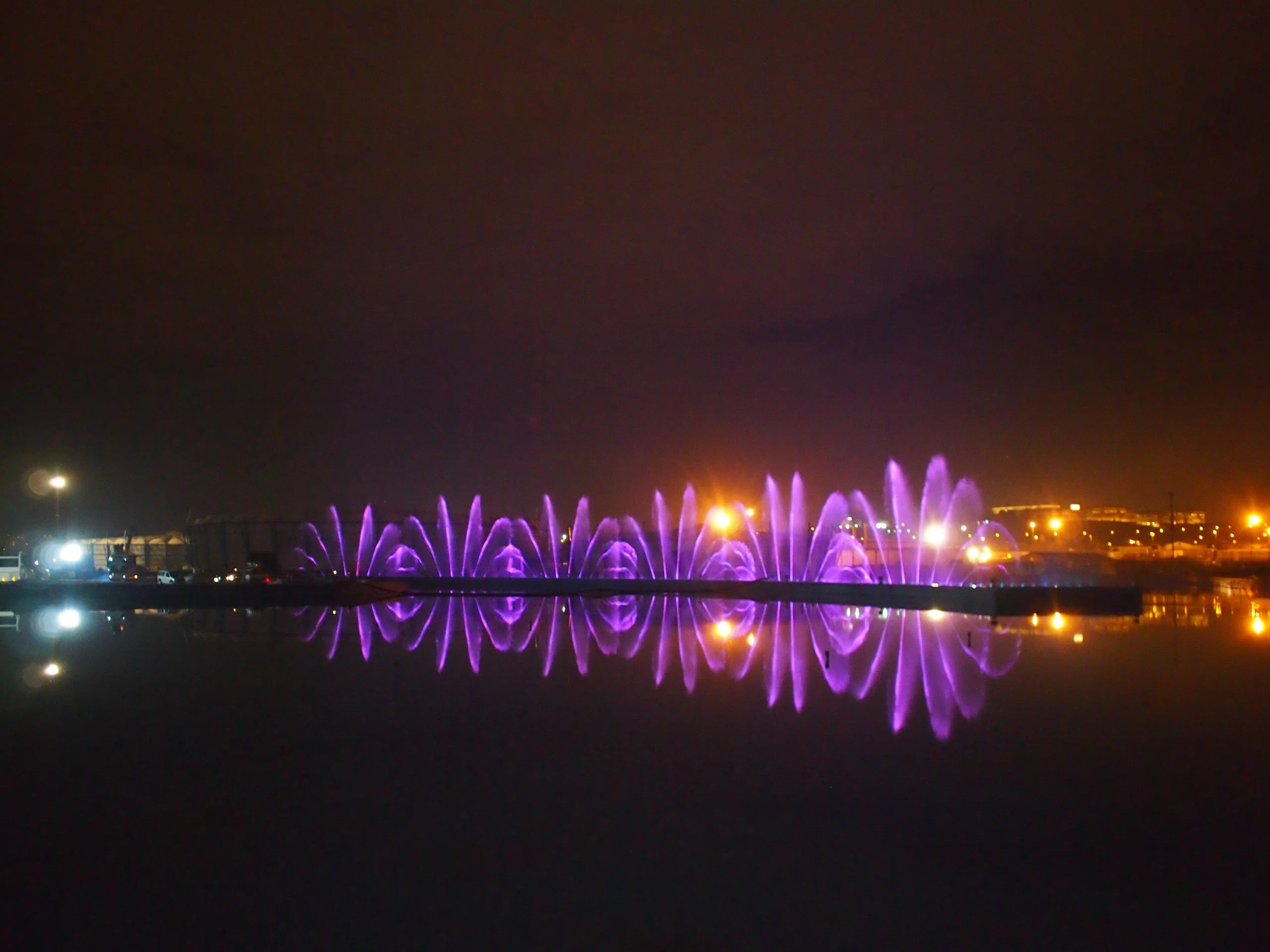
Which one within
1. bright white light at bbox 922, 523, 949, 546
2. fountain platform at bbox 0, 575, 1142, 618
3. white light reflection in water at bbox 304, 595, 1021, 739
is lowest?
white light reflection in water at bbox 304, 595, 1021, 739

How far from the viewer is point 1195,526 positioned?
339 ft

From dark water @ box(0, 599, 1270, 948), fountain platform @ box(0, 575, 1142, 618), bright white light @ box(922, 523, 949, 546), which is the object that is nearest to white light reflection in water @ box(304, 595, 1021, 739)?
dark water @ box(0, 599, 1270, 948)

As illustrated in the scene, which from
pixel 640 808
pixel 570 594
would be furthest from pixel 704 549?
pixel 640 808

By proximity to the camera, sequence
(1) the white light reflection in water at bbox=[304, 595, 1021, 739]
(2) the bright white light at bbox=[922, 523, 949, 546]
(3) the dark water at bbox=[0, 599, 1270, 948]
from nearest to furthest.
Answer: (3) the dark water at bbox=[0, 599, 1270, 948], (1) the white light reflection in water at bbox=[304, 595, 1021, 739], (2) the bright white light at bbox=[922, 523, 949, 546]

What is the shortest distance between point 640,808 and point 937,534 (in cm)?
3381

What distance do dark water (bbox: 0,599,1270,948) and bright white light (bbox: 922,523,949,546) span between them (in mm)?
23415

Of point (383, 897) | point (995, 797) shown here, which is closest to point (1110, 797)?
point (995, 797)

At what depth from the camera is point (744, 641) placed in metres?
19.9

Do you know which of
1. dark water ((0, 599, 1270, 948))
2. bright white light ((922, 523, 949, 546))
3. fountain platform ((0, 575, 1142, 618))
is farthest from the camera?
bright white light ((922, 523, 949, 546))

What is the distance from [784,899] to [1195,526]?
4432 inches

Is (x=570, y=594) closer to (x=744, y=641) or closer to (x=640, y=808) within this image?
(x=744, y=641)

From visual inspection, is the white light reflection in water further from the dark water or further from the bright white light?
the bright white light

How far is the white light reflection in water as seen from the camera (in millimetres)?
14055

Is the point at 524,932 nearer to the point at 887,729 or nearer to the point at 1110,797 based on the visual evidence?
the point at 1110,797
